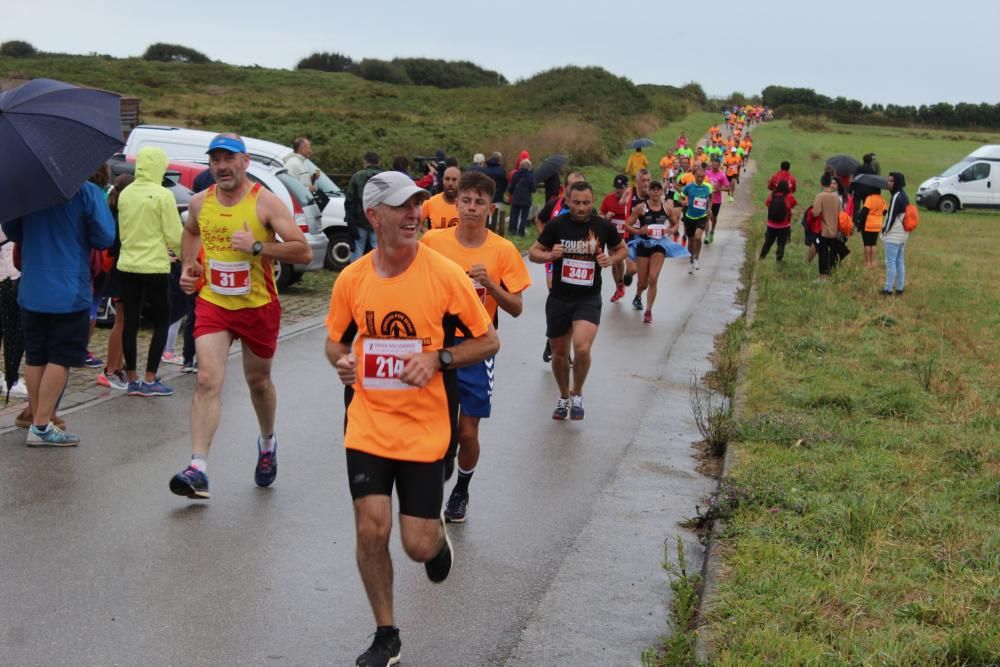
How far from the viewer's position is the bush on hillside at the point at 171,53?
97.1 m

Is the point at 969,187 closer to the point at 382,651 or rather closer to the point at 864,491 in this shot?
the point at 864,491

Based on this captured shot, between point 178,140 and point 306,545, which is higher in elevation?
point 178,140

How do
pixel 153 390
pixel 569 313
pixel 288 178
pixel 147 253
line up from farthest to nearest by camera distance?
pixel 288 178 → pixel 153 390 → pixel 147 253 → pixel 569 313

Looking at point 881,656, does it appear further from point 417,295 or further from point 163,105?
point 163,105

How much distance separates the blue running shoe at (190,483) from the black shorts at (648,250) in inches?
378

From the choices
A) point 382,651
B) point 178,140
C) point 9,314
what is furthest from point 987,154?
point 382,651

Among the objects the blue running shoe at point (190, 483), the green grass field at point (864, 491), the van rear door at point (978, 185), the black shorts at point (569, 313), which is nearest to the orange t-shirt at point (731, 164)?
the van rear door at point (978, 185)

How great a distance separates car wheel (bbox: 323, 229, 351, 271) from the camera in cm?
1833

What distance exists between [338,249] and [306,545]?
1246cm

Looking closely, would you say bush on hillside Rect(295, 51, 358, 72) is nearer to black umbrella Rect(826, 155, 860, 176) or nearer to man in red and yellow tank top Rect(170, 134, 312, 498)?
black umbrella Rect(826, 155, 860, 176)

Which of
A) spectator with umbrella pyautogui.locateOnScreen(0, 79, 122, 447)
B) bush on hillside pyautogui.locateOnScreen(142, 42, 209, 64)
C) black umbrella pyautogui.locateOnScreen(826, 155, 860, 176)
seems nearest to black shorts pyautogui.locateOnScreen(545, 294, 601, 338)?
spectator with umbrella pyautogui.locateOnScreen(0, 79, 122, 447)

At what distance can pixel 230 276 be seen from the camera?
691 cm

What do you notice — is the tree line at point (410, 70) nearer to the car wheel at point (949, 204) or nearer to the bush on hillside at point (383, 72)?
the bush on hillside at point (383, 72)

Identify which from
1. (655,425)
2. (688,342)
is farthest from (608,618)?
(688,342)
